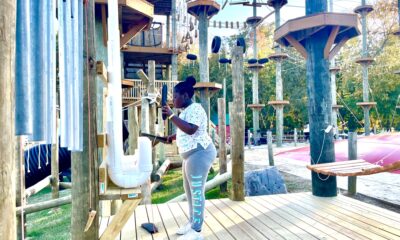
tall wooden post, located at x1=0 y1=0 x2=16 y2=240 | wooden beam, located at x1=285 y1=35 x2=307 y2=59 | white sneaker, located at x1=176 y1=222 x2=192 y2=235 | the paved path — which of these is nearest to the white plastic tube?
tall wooden post, located at x1=0 y1=0 x2=16 y2=240

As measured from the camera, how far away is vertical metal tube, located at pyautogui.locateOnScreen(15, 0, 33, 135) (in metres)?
1.60

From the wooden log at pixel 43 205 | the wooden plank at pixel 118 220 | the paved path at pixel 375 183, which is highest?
the wooden plank at pixel 118 220

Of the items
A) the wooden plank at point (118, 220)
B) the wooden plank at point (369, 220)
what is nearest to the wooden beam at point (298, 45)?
the wooden plank at point (369, 220)

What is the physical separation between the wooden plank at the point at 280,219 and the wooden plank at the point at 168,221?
4.07ft

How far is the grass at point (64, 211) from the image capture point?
637 centimetres

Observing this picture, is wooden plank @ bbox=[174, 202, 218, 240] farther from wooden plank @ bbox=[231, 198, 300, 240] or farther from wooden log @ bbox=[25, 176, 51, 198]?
wooden log @ bbox=[25, 176, 51, 198]

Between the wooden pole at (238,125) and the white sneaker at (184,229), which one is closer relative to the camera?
the white sneaker at (184,229)

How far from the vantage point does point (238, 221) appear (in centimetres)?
399

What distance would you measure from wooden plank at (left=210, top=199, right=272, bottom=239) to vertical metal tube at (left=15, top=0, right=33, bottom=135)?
8.61 feet

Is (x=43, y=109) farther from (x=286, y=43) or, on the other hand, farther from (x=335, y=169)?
(x=286, y=43)

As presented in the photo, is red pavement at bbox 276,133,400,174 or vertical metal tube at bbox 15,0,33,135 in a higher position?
vertical metal tube at bbox 15,0,33,135

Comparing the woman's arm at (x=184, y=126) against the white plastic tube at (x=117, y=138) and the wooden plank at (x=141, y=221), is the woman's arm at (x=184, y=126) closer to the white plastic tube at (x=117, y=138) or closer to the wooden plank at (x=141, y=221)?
the white plastic tube at (x=117, y=138)

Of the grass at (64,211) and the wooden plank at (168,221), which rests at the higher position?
the wooden plank at (168,221)

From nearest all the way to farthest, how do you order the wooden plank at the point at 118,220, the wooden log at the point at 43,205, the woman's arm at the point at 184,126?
Result: the wooden plank at the point at 118,220, the woman's arm at the point at 184,126, the wooden log at the point at 43,205
